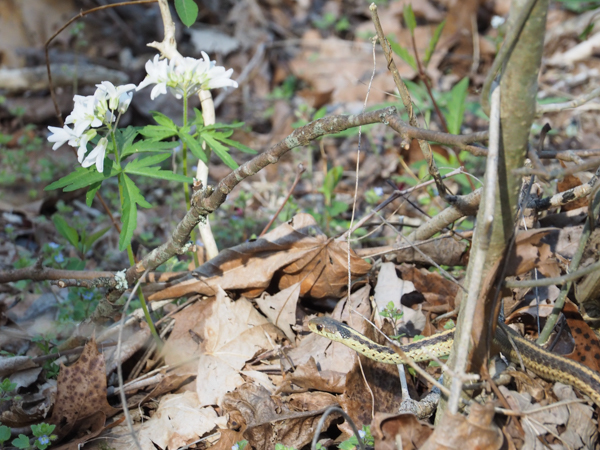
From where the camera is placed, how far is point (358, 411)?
2248 mm

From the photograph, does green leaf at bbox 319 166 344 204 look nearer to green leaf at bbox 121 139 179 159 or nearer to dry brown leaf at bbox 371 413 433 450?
green leaf at bbox 121 139 179 159

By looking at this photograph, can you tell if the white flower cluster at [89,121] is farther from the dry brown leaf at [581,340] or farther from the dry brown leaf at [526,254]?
the dry brown leaf at [581,340]

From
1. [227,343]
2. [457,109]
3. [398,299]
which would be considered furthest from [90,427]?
[457,109]

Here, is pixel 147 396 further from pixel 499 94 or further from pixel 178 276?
pixel 499 94

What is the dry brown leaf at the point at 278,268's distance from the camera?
9.23ft

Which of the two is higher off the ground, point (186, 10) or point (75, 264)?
point (186, 10)

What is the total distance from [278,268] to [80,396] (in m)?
1.22

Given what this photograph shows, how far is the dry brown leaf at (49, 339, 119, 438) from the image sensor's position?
2350 millimetres

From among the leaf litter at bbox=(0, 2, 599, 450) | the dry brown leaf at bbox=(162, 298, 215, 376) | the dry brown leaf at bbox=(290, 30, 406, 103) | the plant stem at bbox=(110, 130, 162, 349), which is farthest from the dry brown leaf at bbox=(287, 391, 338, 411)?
the dry brown leaf at bbox=(290, 30, 406, 103)

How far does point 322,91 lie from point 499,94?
536cm

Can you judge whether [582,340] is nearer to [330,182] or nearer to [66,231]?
[330,182]

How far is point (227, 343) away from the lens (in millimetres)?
2656

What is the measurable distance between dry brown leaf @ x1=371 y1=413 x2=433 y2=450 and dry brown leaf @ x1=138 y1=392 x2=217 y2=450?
2.97ft

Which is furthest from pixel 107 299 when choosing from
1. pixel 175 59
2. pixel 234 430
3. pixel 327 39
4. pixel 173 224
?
pixel 327 39
